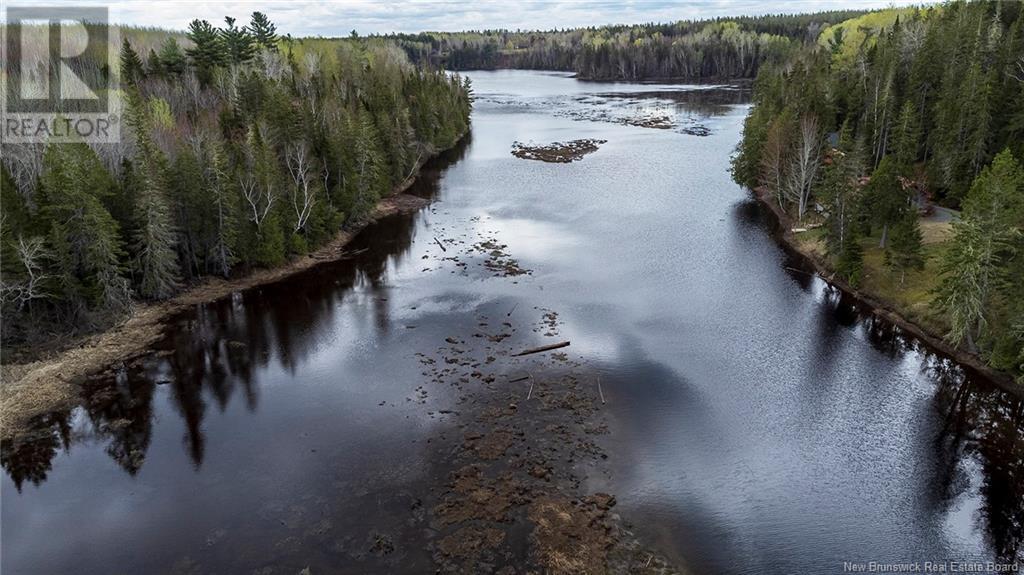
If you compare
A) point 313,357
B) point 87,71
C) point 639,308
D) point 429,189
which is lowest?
point 313,357

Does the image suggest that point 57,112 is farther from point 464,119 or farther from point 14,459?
point 464,119

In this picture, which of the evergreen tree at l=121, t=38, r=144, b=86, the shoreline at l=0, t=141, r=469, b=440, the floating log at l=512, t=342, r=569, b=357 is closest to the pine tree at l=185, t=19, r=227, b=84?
the evergreen tree at l=121, t=38, r=144, b=86

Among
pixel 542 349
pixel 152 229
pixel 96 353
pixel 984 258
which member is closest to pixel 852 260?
pixel 984 258

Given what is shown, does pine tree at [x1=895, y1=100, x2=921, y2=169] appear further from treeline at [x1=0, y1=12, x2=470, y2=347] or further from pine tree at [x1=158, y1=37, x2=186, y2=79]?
pine tree at [x1=158, y1=37, x2=186, y2=79]

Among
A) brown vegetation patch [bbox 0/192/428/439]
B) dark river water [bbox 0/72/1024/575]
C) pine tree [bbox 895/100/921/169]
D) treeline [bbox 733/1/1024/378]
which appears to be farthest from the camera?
pine tree [bbox 895/100/921/169]

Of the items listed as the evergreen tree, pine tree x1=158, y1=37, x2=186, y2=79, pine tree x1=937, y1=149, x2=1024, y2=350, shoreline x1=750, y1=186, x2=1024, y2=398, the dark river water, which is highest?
pine tree x1=158, y1=37, x2=186, y2=79

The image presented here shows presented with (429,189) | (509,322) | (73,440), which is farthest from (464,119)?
(73,440)
